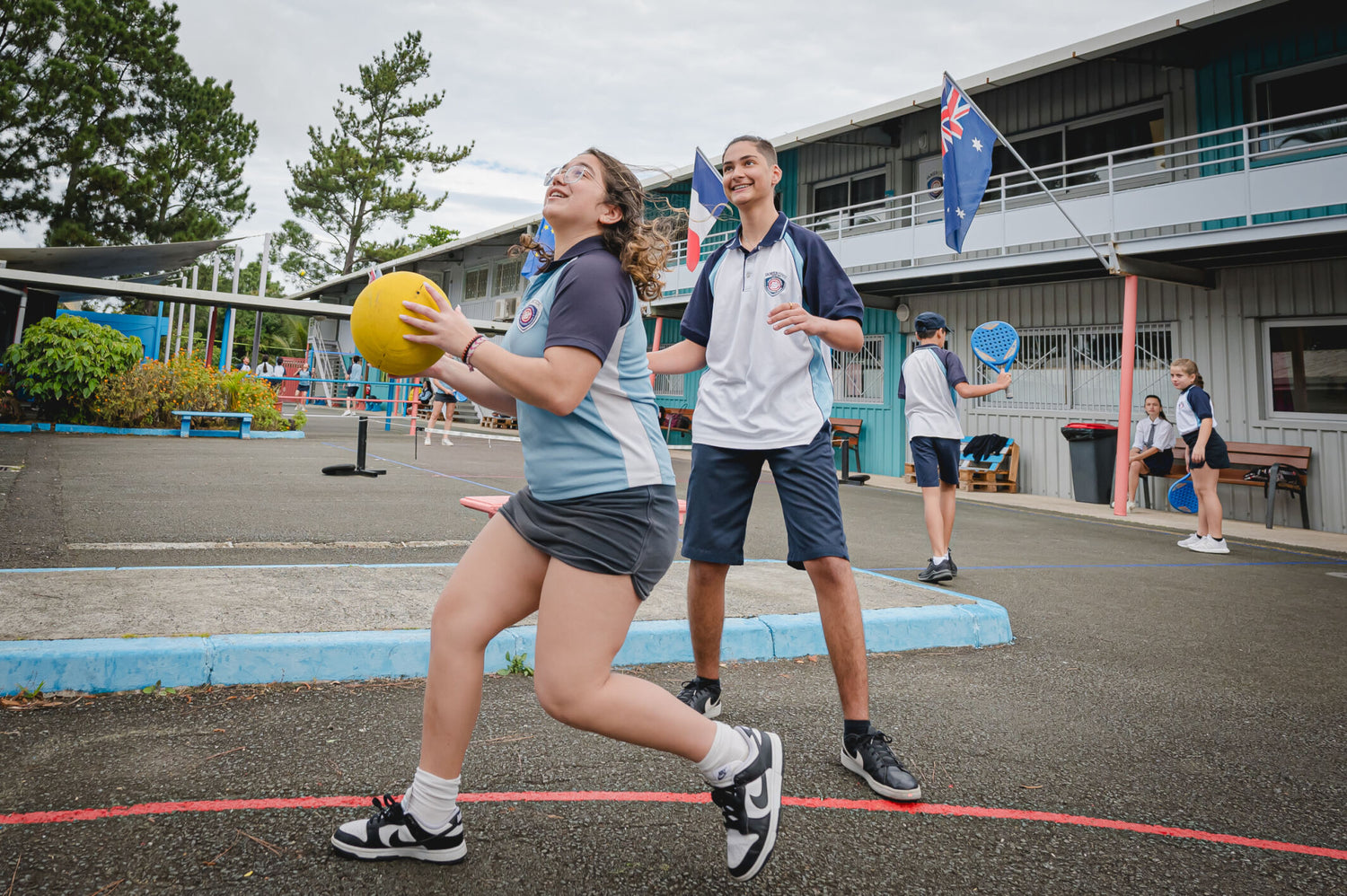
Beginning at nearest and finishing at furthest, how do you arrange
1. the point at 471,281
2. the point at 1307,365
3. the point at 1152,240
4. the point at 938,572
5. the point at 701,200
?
1. the point at 938,572
2. the point at 1152,240
3. the point at 1307,365
4. the point at 701,200
5. the point at 471,281

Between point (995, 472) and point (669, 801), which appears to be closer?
point (669, 801)

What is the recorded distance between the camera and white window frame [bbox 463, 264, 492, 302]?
31.4 m

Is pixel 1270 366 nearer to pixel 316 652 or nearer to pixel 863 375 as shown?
pixel 863 375

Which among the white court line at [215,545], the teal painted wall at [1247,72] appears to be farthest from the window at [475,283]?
the white court line at [215,545]

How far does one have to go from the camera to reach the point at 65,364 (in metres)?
15.0

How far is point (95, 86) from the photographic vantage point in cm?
3141

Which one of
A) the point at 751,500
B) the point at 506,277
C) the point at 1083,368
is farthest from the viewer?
the point at 506,277

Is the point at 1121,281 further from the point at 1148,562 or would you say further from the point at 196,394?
the point at 196,394

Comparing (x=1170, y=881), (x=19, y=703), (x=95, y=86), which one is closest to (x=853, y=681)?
(x=1170, y=881)

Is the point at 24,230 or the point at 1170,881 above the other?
the point at 24,230

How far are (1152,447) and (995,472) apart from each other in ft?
9.73

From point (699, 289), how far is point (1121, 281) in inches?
492

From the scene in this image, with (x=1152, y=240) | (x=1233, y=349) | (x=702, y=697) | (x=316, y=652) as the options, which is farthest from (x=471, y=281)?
(x=702, y=697)

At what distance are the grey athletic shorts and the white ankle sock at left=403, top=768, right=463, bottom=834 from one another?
593 millimetres
